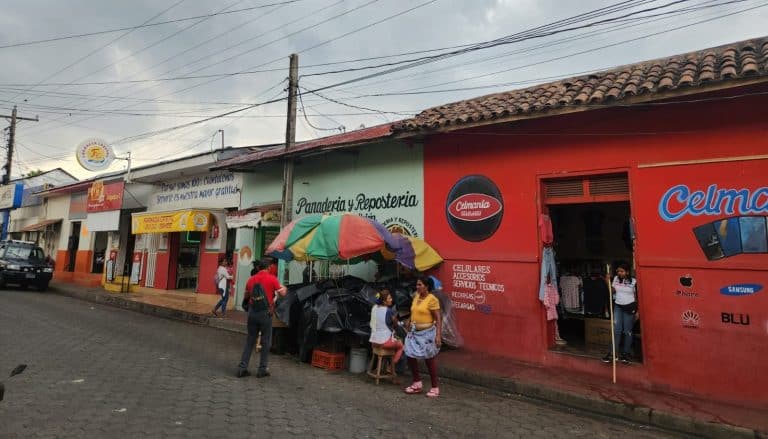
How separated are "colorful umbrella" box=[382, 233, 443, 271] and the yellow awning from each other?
8592 mm

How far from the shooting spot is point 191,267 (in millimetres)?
17688

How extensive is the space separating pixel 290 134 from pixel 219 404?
7502 millimetres

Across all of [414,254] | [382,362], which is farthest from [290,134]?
[382,362]

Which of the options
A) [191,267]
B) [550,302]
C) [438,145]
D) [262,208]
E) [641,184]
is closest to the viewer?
[641,184]

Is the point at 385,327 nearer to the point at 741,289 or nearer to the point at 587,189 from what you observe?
the point at 587,189

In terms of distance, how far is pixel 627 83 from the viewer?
690cm

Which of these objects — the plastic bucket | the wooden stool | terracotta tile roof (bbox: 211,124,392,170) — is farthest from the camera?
terracotta tile roof (bbox: 211,124,392,170)

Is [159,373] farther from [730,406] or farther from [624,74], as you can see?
[624,74]

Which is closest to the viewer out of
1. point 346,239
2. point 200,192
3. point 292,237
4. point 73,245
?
point 346,239

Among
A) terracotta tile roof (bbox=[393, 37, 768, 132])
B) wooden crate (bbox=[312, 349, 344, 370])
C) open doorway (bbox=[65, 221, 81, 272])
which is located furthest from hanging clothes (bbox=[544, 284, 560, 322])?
open doorway (bbox=[65, 221, 81, 272])

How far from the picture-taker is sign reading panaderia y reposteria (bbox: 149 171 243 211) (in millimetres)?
14551

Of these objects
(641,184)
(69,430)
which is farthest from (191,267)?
(641,184)

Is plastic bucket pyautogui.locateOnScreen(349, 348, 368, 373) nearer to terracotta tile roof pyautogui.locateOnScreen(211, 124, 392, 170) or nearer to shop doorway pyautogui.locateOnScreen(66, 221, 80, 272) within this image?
terracotta tile roof pyautogui.locateOnScreen(211, 124, 392, 170)

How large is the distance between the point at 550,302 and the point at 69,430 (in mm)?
6621
